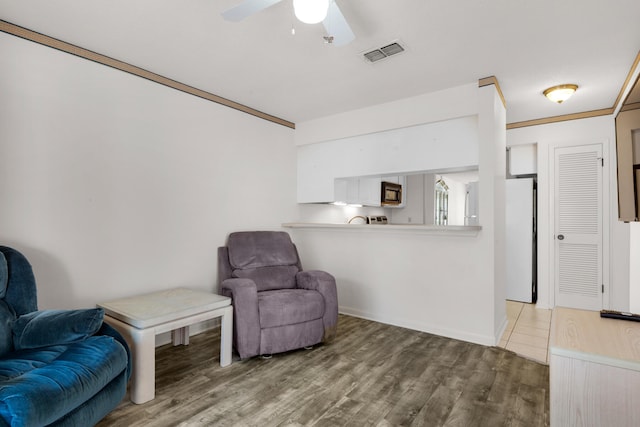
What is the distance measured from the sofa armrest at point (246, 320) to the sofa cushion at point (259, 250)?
62 cm

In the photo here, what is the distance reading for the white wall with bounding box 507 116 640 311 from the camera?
12.0 feet

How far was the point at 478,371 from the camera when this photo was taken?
2.44m

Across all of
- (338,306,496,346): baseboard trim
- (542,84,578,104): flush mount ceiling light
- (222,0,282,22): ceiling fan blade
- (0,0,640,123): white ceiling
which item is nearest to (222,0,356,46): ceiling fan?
(222,0,282,22): ceiling fan blade

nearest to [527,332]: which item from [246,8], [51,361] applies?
[246,8]

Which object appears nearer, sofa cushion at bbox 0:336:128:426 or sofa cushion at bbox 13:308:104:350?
sofa cushion at bbox 0:336:128:426

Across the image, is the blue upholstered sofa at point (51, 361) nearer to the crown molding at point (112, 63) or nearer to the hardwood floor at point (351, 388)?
the hardwood floor at point (351, 388)

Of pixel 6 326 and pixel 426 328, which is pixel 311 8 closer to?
pixel 6 326

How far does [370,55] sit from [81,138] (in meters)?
2.26

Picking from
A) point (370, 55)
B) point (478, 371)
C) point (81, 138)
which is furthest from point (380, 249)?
point (81, 138)

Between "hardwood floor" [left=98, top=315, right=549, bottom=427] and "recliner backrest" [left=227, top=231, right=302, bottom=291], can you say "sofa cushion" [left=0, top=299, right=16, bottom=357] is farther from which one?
"recliner backrest" [left=227, top=231, right=302, bottom=291]

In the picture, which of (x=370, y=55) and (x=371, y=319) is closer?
(x=370, y=55)

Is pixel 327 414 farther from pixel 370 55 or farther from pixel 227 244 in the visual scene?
pixel 370 55

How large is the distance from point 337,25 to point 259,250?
7.31 ft

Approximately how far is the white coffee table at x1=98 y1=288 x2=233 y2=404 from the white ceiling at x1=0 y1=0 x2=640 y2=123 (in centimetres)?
189
